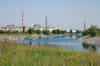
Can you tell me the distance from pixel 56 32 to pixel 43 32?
49.6ft

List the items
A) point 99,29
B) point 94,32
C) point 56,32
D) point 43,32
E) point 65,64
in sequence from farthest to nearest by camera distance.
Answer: point 56,32, point 43,32, point 99,29, point 94,32, point 65,64

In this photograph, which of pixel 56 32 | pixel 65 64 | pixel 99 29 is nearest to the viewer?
pixel 65 64

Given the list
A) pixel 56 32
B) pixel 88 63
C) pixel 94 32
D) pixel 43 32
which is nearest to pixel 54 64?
pixel 88 63

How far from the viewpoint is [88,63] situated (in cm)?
584

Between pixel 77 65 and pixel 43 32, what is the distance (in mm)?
72138

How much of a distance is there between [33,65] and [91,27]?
64291 millimetres

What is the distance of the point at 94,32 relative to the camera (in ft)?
213

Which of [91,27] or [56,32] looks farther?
[56,32]

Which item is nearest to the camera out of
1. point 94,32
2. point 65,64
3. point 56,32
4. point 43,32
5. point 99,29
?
point 65,64

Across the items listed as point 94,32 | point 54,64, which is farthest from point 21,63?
point 94,32

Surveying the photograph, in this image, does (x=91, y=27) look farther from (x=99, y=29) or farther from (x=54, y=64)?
(x=54, y=64)

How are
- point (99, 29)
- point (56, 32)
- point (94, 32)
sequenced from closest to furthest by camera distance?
point (94, 32)
point (99, 29)
point (56, 32)

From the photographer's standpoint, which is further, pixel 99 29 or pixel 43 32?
pixel 43 32

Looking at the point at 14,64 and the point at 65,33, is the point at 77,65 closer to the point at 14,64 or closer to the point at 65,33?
the point at 14,64
